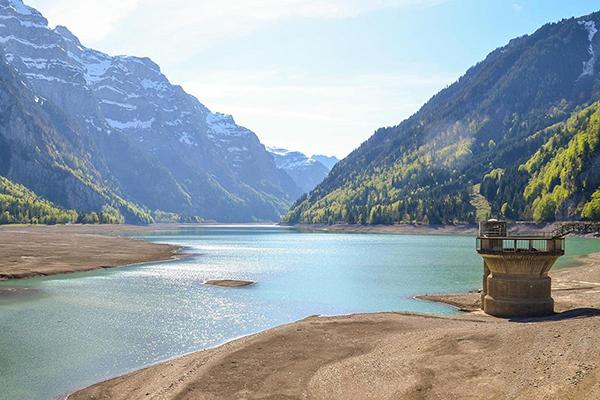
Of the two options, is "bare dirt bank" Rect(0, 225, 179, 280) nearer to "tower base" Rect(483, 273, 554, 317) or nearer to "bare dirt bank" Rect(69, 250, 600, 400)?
"bare dirt bank" Rect(69, 250, 600, 400)

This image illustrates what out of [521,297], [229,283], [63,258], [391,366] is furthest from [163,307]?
[63,258]

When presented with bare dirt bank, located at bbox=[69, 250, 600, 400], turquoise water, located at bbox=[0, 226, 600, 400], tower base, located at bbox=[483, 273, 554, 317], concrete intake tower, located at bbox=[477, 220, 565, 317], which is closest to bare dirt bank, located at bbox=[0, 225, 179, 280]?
turquoise water, located at bbox=[0, 226, 600, 400]

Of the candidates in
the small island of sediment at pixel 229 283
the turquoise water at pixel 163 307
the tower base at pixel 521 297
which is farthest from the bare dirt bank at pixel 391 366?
the small island of sediment at pixel 229 283

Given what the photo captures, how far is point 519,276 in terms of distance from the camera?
50625 millimetres

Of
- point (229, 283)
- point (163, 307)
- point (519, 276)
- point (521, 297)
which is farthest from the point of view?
point (229, 283)

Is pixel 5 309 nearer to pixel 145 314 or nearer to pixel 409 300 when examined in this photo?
pixel 145 314

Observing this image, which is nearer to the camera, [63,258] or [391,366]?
[391,366]

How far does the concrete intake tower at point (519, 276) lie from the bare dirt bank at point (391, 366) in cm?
451

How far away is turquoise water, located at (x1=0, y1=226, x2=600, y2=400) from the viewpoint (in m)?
40.8

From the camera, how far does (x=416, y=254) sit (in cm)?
13712

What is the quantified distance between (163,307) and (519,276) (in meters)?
38.7

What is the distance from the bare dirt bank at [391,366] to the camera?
2773 centimetres

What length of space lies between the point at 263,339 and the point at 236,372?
7.50m

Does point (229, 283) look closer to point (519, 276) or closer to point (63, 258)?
point (519, 276)
